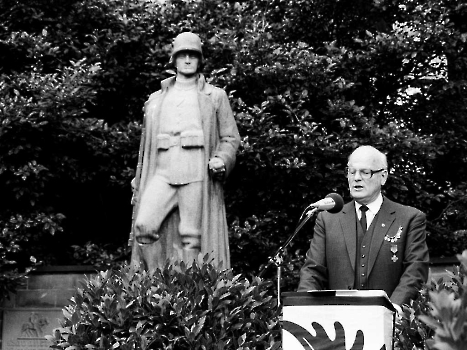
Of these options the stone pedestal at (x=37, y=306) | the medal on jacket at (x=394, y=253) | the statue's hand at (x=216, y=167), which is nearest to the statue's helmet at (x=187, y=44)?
the statue's hand at (x=216, y=167)

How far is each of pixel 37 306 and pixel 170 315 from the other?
214 inches

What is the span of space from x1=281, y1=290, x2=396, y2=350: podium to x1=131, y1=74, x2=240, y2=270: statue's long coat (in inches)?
107

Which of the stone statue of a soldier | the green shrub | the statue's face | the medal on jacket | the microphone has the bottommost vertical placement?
the green shrub

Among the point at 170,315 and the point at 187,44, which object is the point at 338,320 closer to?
the point at 170,315

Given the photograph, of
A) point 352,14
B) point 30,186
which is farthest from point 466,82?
point 30,186

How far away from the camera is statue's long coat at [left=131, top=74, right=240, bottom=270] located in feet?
24.7

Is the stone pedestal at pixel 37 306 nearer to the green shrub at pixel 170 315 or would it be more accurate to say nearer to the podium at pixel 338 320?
the green shrub at pixel 170 315

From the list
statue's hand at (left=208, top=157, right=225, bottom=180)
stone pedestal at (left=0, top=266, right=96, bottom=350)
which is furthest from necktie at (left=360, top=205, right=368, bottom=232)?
stone pedestal at (left=0, top=266, right=96, bottom=350)

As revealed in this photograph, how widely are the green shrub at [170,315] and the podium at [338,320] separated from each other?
2.03 ft

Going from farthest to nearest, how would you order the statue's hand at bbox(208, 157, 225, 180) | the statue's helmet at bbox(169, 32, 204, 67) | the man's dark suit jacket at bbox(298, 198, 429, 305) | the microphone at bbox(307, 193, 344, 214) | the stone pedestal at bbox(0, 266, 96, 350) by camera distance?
1. the stone pedestal at bbox(0, 266, 96, 350)
2. the statue's helmet at bbox(169, 32, 204, 67)
3. the statue's hand at bbox(208, 157, 225, 180)
4. the man's dark suit jacket at bbox(298, 198, 429, 305)
5. the microphone at bbox(307, 193, 344, 214)

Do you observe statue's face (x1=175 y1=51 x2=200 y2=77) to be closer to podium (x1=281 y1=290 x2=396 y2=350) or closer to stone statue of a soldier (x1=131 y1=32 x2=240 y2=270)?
stone statue of a soldier (x1=131 y1=32 x2=240 y2=270)

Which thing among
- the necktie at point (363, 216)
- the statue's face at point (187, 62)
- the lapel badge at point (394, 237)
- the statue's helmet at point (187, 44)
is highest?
the statue's helmet at point (187, 44)

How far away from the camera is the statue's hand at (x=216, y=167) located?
24.5 feet

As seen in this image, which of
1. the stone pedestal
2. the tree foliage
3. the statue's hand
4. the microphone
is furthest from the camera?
the tree foliage
